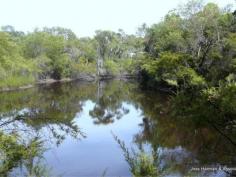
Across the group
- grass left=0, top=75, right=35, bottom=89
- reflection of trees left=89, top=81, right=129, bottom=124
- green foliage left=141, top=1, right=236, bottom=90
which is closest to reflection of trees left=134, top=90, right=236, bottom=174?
reflection of trees left=89, top=81, right=129, bottom=124

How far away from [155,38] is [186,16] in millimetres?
17010

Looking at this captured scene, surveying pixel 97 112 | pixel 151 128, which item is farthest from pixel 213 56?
pixel 97 112

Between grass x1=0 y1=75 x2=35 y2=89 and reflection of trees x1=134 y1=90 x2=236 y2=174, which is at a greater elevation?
reflection of trees x1=134 y1=90 x2=236 y2=174

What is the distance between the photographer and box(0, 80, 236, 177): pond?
207 inches

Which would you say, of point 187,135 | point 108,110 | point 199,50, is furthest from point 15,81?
point 187,135

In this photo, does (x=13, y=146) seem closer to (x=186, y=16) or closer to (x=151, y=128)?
(x=151, y=128)

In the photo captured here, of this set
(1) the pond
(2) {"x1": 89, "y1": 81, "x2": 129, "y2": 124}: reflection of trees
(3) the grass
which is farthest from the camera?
(3) the grass

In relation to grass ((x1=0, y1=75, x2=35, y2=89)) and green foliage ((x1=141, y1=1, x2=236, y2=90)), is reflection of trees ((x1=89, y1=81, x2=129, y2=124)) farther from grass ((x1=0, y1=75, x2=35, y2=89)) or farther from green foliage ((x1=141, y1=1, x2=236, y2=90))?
grass ((x1=0, y1=75, x2=35, y2=89))

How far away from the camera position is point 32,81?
229ft

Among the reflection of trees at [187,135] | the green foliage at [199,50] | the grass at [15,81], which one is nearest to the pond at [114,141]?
the reflection of trees at [187,135]

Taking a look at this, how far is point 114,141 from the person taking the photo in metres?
21.6

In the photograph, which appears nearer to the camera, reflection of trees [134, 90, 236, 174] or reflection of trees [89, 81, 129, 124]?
reflection of trees [134, 90, 236, 174]

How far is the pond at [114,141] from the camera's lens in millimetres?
5262

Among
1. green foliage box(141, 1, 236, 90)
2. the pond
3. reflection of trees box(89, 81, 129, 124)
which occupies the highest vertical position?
green foliage box(141, 1, 236, 90)
